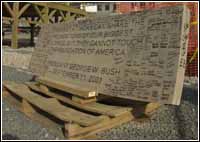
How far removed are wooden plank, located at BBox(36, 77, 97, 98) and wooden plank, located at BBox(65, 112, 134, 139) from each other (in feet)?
1.62

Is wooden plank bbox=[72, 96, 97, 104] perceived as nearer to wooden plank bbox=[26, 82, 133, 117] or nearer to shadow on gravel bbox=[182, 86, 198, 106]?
wooden plank bbox=[26, 82, 133, 117]

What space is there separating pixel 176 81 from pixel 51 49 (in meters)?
3.28

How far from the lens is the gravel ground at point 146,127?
174 inches

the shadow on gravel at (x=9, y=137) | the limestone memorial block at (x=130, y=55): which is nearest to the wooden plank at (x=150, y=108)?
the limestone memorial block at (x=130, y=55)

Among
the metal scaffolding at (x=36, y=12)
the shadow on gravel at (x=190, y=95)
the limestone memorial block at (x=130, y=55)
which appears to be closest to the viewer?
the limestone memorial block at (x=130, y=55)

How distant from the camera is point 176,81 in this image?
403 centimetres

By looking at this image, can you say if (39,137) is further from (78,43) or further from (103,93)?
(78,43)

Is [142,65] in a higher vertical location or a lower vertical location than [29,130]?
higher

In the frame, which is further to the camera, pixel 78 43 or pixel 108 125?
pixel 78 43

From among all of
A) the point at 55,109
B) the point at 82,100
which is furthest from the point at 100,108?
the point at 55,109

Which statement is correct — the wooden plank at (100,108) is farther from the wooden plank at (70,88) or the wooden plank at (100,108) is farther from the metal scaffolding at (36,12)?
the metal scaffolding at (36,12)

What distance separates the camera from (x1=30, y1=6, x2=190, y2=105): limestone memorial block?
13.6 feet

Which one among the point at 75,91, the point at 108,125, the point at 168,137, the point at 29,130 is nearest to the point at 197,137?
the point at 168,137

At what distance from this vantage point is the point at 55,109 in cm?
480
